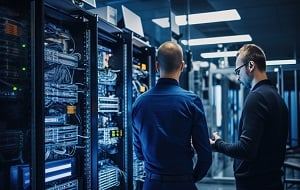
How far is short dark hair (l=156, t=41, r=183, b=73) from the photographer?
1.84 metres

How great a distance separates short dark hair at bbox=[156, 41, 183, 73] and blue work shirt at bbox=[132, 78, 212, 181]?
0.08 m

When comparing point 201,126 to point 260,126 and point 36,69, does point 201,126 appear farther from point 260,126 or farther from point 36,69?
point 36,69

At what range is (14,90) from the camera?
1.72 meters

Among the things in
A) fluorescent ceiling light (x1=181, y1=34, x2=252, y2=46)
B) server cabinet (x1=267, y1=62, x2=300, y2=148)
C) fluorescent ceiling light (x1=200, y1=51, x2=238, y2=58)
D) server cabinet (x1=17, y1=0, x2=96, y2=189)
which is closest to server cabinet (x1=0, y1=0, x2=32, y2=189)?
server cabinet (x1=17, y1=0, x2=96, y2=189)

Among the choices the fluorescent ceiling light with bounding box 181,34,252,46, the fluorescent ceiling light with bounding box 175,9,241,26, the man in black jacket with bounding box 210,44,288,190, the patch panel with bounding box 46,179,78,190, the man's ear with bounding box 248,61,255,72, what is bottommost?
the patch panel with bounding box 46,179,78,190


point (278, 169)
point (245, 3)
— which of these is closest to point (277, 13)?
point (245, 3)

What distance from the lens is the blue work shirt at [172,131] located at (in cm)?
174

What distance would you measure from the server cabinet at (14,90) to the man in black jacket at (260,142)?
1.12m

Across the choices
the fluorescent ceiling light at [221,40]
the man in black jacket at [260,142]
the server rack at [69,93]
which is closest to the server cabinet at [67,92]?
the server rack at [69,93]

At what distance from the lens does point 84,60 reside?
2.24 meters

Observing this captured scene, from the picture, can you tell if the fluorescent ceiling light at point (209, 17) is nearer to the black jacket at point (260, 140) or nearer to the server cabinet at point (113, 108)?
the server cabinet at point (113, 108)

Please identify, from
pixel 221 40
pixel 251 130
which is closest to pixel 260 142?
pixel 251 130

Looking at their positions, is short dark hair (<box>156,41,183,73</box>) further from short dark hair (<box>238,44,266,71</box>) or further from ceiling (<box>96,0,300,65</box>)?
ceiling (<box>96,0,300,65</box>)

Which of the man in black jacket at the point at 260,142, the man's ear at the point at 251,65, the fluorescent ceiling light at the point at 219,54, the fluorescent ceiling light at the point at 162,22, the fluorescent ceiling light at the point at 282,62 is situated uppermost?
the fluorescent ceiling light at the point at 162,22
